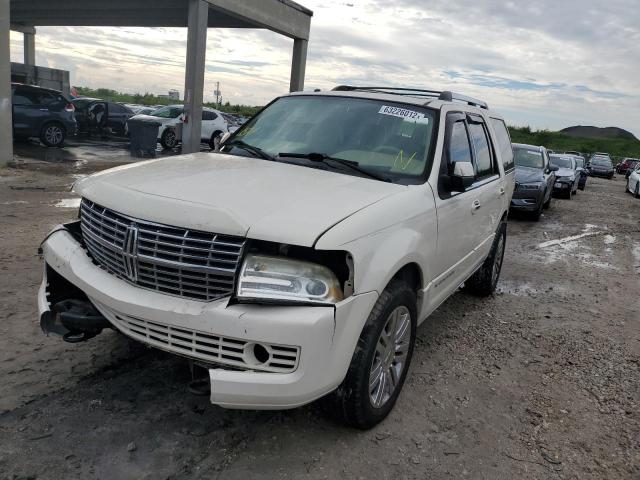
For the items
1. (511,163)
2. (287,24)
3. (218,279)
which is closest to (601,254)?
(511,163)

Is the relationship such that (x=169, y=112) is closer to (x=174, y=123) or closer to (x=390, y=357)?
(x=174, y=123)

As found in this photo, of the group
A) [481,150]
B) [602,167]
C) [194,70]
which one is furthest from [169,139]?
[602,167]

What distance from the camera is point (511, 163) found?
6285 mm

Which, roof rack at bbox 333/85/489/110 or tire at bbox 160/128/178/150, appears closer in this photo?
roof rack at bbox 333/85/489/110

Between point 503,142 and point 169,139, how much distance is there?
49.9 feet

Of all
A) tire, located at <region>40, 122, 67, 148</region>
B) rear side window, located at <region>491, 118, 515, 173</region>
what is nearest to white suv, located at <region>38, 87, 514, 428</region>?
rear side window, located at <region>491, 118, 515, 173</region>

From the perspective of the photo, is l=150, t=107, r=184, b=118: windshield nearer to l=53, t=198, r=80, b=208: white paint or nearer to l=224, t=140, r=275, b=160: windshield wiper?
l=53, t=198, r=80, b=208: white paint

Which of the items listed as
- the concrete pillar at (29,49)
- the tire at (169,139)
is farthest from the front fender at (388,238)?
the concrete pillar at (29,49)

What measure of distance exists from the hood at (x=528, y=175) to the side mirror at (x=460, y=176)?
906 cm

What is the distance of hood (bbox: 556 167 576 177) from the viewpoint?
1730cm

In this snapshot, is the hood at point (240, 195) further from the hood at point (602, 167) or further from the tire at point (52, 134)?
the hood at point (602, 167)

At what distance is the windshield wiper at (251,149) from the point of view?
12.3 feet

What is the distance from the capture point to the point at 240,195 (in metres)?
2.76

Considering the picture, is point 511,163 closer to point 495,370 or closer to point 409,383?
point 495,370
